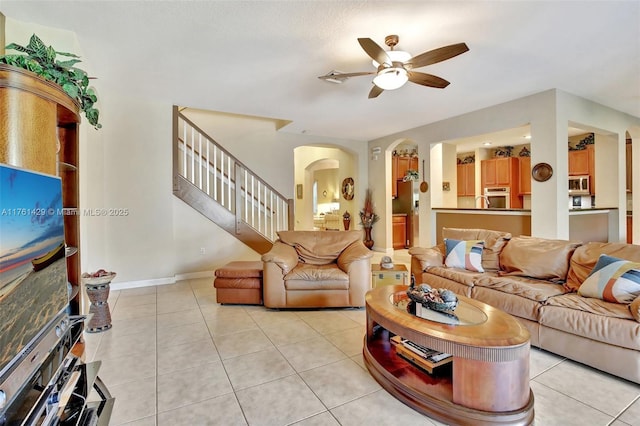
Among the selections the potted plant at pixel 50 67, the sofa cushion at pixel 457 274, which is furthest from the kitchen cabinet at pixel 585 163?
the potted plant at pixel 50 67

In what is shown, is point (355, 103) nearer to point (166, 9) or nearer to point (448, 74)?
point (448, 74)

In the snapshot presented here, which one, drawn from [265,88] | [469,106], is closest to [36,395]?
[265,88]

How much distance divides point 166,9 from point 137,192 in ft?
9.28

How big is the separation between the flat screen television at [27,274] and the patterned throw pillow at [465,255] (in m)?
3.38

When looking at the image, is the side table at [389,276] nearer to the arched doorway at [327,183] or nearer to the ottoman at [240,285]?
the ottoman at [240,285]

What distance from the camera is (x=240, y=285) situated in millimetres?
3578

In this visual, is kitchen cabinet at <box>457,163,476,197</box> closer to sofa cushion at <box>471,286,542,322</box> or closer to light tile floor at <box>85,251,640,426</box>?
sofa cushion at <box>471,286,542,322</box>

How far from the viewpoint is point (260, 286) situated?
3.58m

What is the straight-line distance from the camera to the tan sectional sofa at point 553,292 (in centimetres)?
202

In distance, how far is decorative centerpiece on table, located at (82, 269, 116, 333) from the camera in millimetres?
2934

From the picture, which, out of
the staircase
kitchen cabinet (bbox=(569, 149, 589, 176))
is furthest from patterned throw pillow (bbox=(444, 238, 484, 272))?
kitchen cabinet (bbox=(569, 149, 589, 176))

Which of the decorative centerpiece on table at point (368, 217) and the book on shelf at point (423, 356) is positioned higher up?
the decorative centerpiece on table at point (368, 217)

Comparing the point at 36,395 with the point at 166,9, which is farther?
the point at 166,9

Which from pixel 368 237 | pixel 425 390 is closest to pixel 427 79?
pixel 425 390
